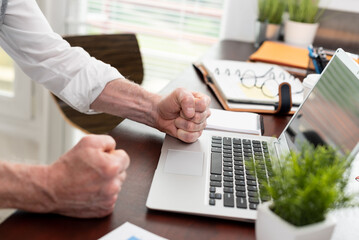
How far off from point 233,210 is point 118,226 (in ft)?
0.61

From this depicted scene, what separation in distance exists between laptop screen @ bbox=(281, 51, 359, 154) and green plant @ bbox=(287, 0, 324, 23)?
3.12ft

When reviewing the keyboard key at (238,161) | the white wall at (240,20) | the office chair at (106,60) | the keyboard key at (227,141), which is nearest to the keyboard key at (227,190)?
the keyboard key at (238,161)

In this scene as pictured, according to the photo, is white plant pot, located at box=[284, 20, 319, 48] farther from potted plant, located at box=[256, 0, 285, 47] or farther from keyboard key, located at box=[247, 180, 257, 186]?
keyboard key, located at box=[247, 180, 257, 186]

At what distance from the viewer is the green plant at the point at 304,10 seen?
72.5 inches

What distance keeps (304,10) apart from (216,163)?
3.91ft

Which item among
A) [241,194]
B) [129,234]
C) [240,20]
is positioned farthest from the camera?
[240,20]

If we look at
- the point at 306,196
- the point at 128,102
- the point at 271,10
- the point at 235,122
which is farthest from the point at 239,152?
the point at 271,10

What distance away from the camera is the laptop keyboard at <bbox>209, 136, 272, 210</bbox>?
29.6 inches

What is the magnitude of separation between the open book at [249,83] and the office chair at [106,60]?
41 centimetres

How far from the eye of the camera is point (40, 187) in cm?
68

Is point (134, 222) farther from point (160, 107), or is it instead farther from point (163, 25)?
point (163, 25)

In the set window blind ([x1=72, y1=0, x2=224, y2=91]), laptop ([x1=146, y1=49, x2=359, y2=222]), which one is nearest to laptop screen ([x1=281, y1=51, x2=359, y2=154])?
laptop ([x1=146, y1=49, x2=359, y2=222])

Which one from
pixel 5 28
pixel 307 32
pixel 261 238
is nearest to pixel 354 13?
pixel 307 32

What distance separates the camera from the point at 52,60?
1172 mm
